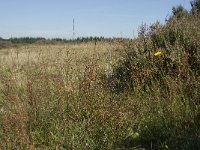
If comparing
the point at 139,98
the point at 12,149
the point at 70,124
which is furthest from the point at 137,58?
the point at 12,149

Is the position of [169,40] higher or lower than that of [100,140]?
higher

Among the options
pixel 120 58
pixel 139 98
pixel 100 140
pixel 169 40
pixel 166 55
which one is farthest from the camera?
pixel 120 58

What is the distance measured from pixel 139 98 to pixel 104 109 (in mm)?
904

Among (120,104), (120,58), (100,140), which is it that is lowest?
(100,140)

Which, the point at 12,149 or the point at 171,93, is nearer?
the point at 12,149

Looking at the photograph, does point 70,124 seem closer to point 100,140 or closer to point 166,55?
point 100,140

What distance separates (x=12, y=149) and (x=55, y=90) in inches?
57.5

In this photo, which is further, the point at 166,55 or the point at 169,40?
the point at 169,40

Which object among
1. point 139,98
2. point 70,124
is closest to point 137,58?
point 139,98

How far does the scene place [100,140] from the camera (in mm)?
4484

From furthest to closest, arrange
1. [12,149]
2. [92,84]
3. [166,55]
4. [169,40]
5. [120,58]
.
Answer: [120,58], [169,40], [166,55], [92,84], [12,149]

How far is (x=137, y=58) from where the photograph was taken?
22.6ft

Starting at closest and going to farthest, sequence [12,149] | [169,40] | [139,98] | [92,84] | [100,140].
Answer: [12,149] < [100,140] < [92,84] < [139,98] < [169,40]

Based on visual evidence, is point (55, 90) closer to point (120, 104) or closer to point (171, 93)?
point (120, 104)
